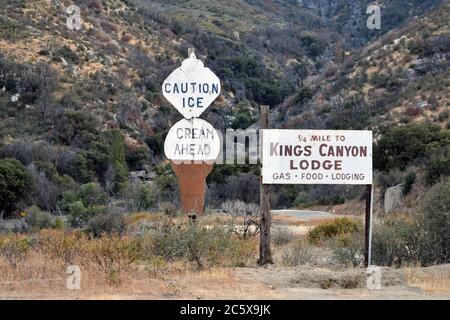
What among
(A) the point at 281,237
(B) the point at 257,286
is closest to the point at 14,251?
(B) the point at 257,286

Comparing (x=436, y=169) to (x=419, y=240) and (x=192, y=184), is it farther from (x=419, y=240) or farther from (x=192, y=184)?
(x=192, y=184)

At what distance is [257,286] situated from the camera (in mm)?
10414

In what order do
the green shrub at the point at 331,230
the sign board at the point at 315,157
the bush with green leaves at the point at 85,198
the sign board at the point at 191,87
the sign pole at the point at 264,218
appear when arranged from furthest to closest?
the bush with green leaves at the point at 85,198
the green shrub at the point at 331,230
the sign pole at the point at 264,218
the sign board at the point at 315,157
the sign board at the point at 191,87

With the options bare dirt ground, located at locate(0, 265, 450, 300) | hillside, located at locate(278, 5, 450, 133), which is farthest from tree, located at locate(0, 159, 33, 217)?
bare dirt ground, located at locate(0, 265, 450, 300)

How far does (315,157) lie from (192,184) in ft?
6.37

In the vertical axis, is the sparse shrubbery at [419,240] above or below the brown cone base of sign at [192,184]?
below

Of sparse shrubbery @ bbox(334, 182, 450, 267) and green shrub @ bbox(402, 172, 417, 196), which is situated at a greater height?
green shrub @ bbox(402, 172, 417, 196)

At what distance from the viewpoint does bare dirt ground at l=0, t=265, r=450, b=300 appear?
9.63 metres

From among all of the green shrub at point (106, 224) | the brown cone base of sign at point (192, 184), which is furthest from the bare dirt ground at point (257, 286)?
the green shrub at point (106, 224)

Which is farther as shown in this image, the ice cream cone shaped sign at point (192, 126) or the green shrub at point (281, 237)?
the green shrub at point (281, 237)

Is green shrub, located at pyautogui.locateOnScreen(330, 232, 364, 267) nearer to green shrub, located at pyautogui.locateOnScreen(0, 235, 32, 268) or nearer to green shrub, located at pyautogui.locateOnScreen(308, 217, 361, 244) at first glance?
green shrub, located at pyautogui.locateOnScreen(0, 235, 32, 268)

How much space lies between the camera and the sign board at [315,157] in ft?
40.4

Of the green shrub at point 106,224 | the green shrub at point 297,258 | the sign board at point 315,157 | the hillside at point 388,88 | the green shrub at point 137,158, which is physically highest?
the hillside at point 388,88

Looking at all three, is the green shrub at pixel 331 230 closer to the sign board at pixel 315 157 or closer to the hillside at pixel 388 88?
the sign board at pixel 315 157
